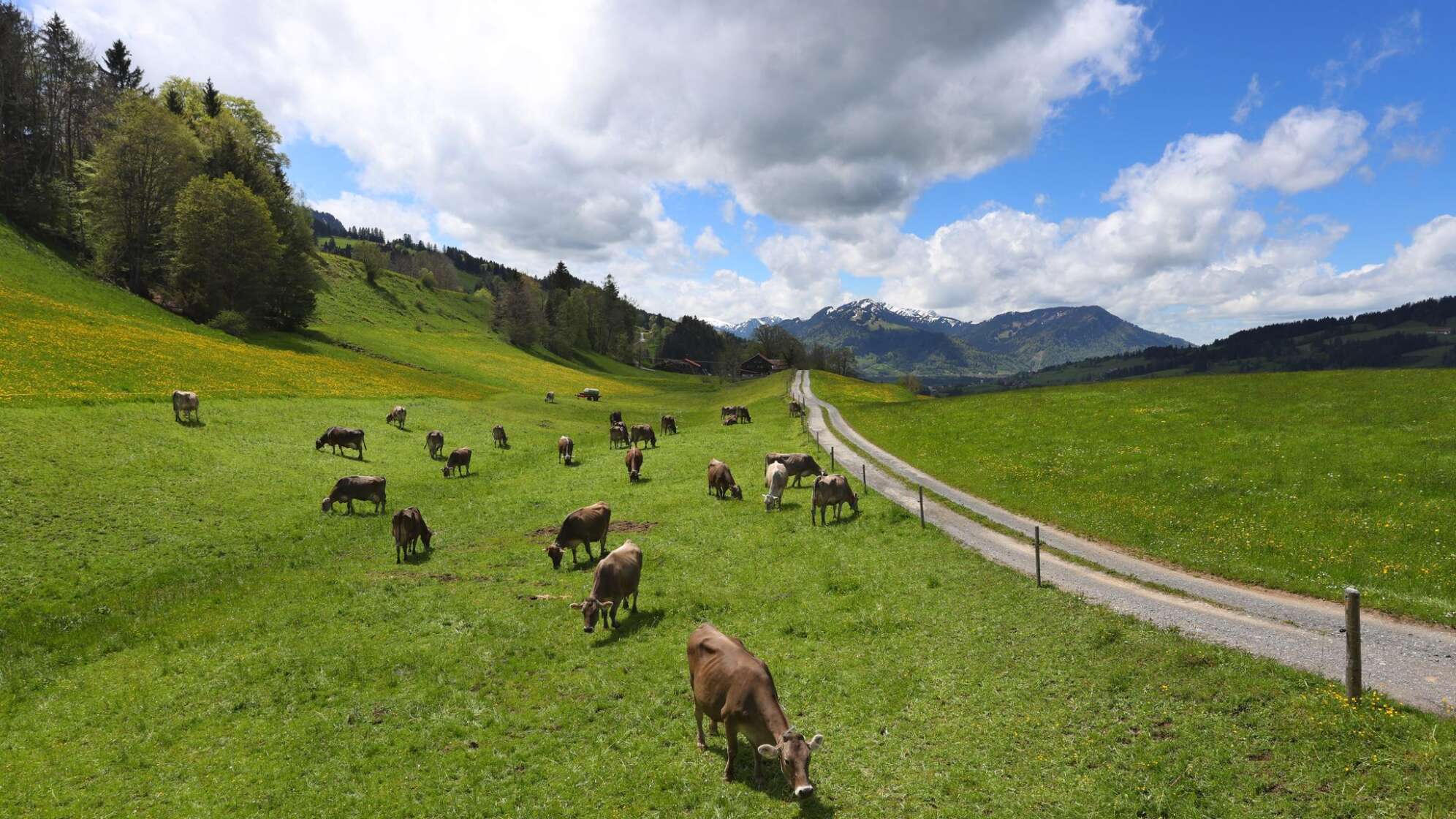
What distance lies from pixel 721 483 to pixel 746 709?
22.8 meters

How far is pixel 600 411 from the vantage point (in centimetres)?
7450

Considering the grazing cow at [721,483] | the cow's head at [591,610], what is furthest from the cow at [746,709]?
the grazing cow at [721,483]

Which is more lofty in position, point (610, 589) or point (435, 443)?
point (435, 443)

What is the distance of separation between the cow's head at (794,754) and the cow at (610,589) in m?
8.99

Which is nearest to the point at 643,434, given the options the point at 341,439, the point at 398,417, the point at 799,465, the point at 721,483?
the point at 721,483

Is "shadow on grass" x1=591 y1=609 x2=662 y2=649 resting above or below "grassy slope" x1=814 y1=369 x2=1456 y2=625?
below

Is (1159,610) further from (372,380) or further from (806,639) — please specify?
(372,380)

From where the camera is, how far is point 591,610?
17.6m

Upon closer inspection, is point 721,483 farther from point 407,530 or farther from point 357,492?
point 357,492

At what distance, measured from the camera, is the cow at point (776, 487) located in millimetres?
30495

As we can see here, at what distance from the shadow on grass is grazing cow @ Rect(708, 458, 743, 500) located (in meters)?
14.4

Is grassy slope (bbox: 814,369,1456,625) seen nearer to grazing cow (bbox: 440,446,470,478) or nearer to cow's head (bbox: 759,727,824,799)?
cow's head (bbox: 759,727,824,799)

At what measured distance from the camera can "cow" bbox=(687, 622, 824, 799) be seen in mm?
9688

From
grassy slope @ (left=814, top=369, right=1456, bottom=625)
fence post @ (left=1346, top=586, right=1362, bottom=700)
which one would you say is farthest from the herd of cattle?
grassy slope @ (left=814, top=369, right=1456, bottom=625)
